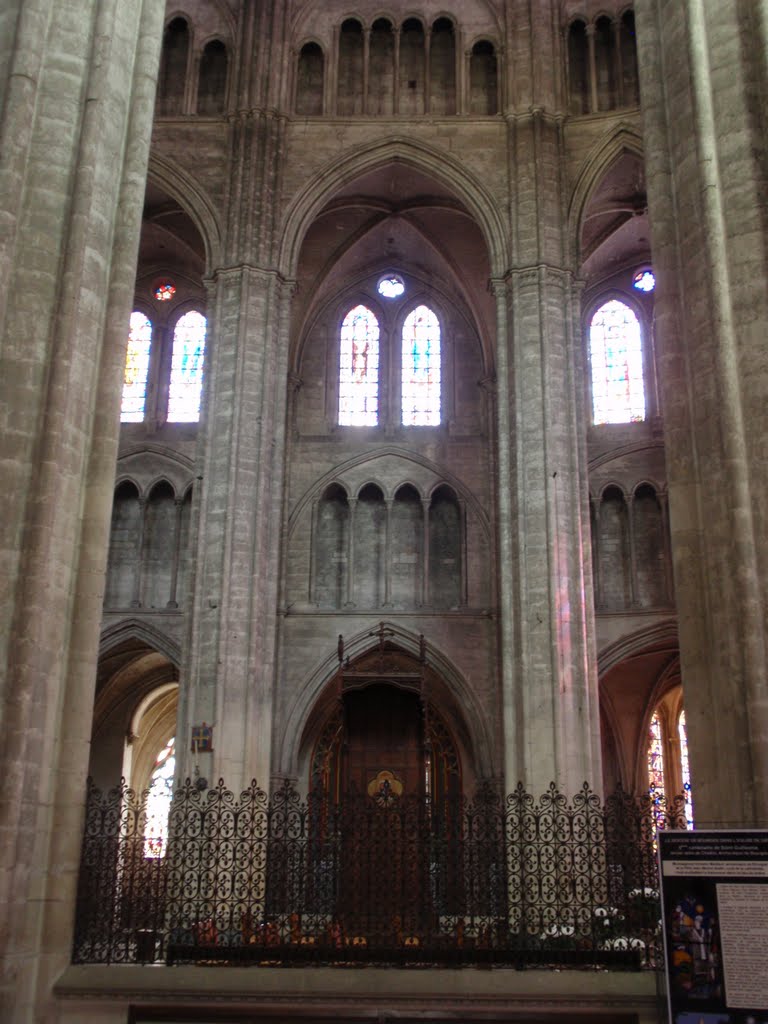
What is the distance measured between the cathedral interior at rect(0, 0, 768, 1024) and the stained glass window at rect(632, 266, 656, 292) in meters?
0.05

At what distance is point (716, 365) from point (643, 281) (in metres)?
17.0

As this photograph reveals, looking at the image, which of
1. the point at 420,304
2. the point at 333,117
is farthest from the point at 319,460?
the point at 333,117

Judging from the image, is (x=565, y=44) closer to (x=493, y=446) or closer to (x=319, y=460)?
(x=493, y=446)

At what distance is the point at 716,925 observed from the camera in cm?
703

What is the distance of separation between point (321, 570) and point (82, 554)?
15077 millimetres

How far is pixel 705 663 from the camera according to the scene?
823 cm

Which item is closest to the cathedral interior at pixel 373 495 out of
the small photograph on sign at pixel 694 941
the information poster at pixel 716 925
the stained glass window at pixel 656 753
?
the stained glass window at pixel 656 753

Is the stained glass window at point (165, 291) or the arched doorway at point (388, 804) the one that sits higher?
the stained glass window at point (165, 291)

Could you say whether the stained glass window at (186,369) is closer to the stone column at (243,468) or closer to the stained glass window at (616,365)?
the stone column at (243,468)

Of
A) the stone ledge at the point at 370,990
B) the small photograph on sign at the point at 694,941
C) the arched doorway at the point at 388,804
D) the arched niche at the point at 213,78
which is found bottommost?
the stone ledge at the point at 370,990

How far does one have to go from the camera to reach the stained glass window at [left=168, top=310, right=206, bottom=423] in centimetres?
2444

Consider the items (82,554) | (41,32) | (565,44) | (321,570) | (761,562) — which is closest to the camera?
(761,562)

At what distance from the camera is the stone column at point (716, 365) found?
25.8 feet

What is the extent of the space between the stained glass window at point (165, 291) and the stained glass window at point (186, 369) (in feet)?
1.94
